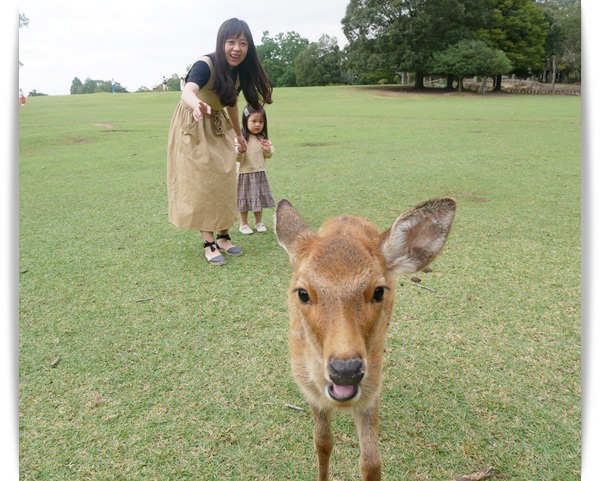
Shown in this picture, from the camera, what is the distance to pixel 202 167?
4.85m

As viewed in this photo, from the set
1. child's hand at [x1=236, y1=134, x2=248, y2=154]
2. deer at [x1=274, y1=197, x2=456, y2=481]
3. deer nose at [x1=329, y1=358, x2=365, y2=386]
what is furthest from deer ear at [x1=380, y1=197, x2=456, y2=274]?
child's hand at [x1=236, y1=134, x2=248, y2=154]

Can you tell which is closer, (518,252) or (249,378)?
(249,378)

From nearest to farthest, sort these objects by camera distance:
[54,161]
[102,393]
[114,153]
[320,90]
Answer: [102,393], [54,161], [114,153], [320,90]

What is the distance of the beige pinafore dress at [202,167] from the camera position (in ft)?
15.6

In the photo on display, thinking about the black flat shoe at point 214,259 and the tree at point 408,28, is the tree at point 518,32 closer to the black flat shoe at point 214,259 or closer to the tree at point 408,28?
the tree at point 408,28

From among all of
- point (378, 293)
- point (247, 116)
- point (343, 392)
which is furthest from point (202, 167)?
point (343, 392)

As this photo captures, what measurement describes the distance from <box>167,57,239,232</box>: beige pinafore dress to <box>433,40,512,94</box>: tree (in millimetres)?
39732

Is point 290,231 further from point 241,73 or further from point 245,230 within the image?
point 245,230

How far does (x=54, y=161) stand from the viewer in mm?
11344

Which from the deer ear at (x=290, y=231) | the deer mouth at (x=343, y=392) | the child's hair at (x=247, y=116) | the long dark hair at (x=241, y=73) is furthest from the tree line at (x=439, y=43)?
the deer mouth at (x=343, y=392)

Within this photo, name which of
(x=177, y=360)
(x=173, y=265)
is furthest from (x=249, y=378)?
(x=173, y=265)

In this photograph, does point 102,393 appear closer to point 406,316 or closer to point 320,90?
point 406,316

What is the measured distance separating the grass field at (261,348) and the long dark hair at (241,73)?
1.84 metres

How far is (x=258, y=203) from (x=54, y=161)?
7.86 m
